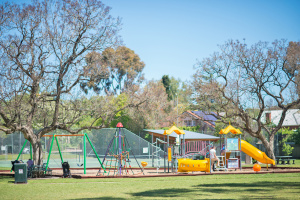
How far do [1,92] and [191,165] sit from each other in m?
12.7

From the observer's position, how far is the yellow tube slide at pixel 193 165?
24531 millimetres

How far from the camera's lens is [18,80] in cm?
2478

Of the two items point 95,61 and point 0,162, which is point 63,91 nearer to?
point 95,61

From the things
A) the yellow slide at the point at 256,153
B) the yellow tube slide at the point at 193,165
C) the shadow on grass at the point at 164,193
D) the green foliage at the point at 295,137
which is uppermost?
the green foliage at the point at 295,137

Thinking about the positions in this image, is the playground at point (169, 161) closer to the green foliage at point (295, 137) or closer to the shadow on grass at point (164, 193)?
the shadow on grass at point (164, 193)

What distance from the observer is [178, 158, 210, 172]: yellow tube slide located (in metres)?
24.5

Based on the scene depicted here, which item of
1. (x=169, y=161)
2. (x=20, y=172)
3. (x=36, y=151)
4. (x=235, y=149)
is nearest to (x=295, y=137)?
(x=235, y=149)

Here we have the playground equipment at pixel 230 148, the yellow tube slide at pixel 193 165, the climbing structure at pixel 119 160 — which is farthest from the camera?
the playground equipment at pixel 230 148

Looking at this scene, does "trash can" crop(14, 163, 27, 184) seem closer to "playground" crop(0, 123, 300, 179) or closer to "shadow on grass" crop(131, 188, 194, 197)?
"playground" crop(0, 123, 300, 179)

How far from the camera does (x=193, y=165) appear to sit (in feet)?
80.6

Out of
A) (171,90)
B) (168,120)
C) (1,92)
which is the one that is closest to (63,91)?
(1,92)

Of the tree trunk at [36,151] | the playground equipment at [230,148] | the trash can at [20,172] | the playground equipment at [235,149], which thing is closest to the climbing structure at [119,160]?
the tree trunk at [36,151]

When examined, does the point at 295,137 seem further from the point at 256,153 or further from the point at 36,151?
the point at 36,151

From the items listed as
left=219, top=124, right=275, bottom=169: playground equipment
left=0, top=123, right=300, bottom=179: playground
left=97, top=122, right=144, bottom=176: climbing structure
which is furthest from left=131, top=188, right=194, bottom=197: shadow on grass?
left=219, top=124, right=275, bottom=169: playground equipment
